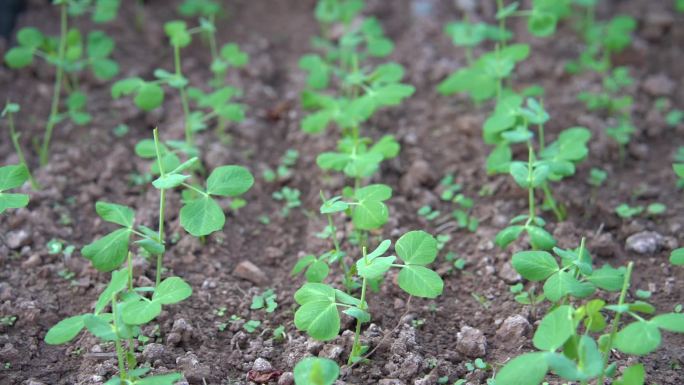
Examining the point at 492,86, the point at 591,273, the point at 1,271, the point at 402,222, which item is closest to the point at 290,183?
the point at 402,222

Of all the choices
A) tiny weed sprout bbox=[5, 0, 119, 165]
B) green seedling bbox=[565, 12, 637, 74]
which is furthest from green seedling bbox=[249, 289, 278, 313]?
green seedling bbox=[565, 12, 637, 74]

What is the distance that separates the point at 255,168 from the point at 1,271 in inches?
42.8

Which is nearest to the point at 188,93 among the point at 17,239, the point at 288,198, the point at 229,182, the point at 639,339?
the point at 288,198

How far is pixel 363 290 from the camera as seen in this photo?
7.32 ft

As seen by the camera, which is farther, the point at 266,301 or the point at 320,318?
the point at 266,301

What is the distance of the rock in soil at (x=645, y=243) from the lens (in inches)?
110

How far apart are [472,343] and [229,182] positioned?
0.88 metres

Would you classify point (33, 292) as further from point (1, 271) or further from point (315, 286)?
point (315, 286)

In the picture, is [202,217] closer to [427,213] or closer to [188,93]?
[427,213]

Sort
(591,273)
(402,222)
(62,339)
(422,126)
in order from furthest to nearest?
1. (422,126)
2. (402,222)
3. (591,273)
4. (62,339)

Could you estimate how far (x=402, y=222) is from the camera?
2973 mm

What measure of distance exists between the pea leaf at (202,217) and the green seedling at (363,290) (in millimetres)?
336

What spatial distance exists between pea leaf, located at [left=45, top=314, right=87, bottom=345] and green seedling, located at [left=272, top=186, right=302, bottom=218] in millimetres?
1085

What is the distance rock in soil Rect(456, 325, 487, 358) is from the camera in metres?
2.38
